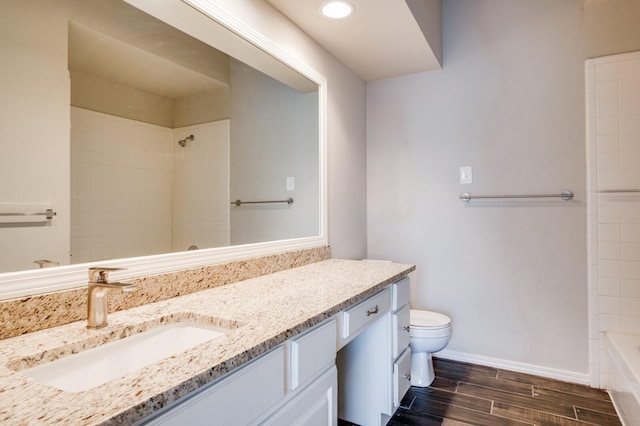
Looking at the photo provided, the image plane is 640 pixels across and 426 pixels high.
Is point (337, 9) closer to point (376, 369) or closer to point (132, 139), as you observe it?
point (132, 139)

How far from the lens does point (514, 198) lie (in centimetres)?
236

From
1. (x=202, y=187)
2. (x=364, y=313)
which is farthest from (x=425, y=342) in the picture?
(x=202, y=187)

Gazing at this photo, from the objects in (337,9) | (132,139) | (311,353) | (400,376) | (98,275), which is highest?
(337,9)

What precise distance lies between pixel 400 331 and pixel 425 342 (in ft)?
1.37

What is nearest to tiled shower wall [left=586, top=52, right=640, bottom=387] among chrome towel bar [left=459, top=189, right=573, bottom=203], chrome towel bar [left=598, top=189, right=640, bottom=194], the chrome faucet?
chrome towel bar [left=598, top=189, right=640, bottom=194]

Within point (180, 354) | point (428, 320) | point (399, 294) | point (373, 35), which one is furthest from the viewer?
point (428, 320)

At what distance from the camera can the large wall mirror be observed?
0.93 m

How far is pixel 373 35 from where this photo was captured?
2.09m

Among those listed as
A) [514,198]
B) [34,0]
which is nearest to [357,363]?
[514,198]

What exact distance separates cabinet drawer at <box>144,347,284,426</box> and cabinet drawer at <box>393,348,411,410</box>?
98 centimetres

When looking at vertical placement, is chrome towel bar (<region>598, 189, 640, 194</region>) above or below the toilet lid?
above

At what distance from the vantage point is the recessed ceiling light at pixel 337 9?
176 cm

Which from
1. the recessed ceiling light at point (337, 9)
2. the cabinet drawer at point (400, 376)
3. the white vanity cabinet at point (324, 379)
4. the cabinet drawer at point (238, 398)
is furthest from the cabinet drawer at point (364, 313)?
the recessed ceiling light at point (337, 9)

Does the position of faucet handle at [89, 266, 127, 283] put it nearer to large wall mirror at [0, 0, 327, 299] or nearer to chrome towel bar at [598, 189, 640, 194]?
large wall mirror at [0, 0, 327, 299]
